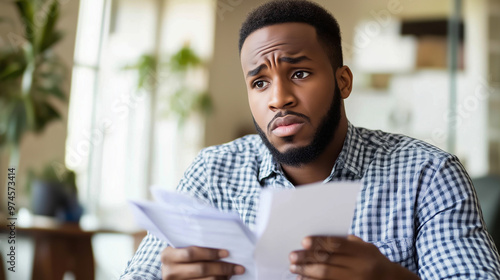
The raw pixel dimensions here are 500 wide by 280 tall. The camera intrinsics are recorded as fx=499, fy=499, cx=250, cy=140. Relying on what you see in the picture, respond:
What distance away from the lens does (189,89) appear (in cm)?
443

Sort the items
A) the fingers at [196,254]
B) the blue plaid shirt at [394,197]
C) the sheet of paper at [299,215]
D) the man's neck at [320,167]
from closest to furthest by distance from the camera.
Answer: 1. the sheet of paper at [299,215]
2. the fingers at [196,254]
3. the blue plaid shirt at [394,197]
4. the man's neck at [320,167]

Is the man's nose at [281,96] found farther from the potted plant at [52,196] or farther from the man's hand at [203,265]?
the potted plant at [52,196]

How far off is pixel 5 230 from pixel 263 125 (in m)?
2.01

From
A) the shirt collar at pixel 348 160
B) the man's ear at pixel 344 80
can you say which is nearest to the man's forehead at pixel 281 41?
the man's ear at pixel 344 80

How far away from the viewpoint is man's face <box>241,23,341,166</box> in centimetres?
108

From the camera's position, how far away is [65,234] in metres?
2.67

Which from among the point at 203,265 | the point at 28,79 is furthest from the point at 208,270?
the point at 28,79

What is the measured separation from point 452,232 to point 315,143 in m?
0.33

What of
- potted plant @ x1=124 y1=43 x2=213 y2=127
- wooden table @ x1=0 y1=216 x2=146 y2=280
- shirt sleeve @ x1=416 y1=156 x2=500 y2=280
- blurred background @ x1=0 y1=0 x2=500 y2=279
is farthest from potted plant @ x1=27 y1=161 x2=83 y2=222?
shirt sleeve @ x1=416 y1=156 x2=500 y2=280

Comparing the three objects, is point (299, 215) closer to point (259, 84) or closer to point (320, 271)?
point (320, 271)

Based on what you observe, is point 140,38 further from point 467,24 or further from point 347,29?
point 467,24

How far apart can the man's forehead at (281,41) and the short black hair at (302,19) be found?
0.07ft

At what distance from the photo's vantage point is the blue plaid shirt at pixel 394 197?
952 mm

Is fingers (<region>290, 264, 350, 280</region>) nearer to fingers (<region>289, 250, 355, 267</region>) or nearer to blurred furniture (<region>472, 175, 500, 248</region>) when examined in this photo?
fingers (<region>289, 250, 355, 267</region>)
